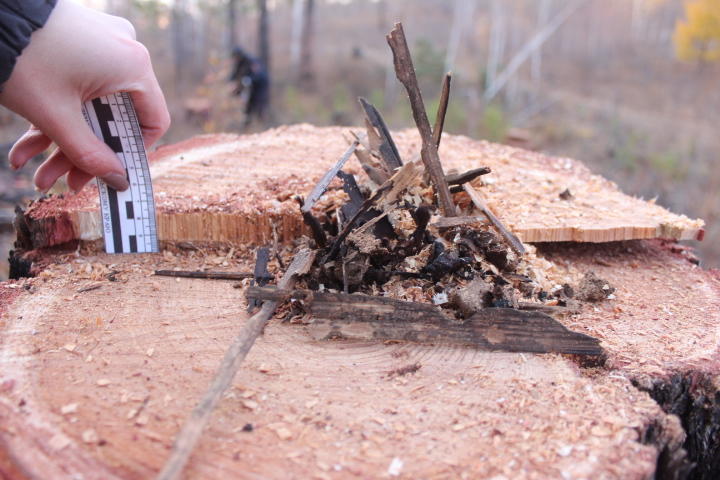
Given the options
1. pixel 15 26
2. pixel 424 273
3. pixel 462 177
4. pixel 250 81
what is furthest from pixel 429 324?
pixel 250 81

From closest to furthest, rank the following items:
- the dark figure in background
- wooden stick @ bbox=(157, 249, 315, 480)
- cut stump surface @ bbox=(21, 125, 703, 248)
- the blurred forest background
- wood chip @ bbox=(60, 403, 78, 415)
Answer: wooden stick @ bbox=(157, 249, 315, 480)
wood chip @ bbox=(60, 403, 78, 415)
cut stump surface @ bbox=(21, 125, 703, 248)
the dark figure in background
the blurred forest background

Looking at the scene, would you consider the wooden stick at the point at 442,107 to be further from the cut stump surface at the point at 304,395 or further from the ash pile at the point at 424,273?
the cut stump surface at the point at 304,395

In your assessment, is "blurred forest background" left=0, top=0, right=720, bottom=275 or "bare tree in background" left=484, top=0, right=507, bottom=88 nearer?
"blurred forest background" left=0, top=0, right=720, bottom=275

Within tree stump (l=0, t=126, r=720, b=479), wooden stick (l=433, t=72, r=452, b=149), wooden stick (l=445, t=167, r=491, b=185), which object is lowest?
tree stump (l=0, t=126, r=720, b=479)

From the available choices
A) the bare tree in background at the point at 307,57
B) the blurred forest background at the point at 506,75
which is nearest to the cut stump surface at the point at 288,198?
the blurred forest background at the point at 506,75

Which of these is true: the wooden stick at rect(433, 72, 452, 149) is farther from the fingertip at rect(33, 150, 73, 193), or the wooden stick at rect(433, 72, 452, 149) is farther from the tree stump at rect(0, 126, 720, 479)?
the fingertip at rect(33, 150, 73, 193)

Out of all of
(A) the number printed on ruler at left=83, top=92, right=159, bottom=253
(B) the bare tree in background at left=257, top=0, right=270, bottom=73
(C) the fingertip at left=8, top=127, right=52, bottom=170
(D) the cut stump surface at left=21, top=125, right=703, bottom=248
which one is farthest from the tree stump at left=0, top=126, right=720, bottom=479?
(B) the bare tree in background at left=257, top=0, right=270, bottom=73

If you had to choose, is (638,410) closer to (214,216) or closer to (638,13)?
(214,216)

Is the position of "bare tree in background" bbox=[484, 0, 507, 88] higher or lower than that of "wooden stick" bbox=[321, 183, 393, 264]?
higher
